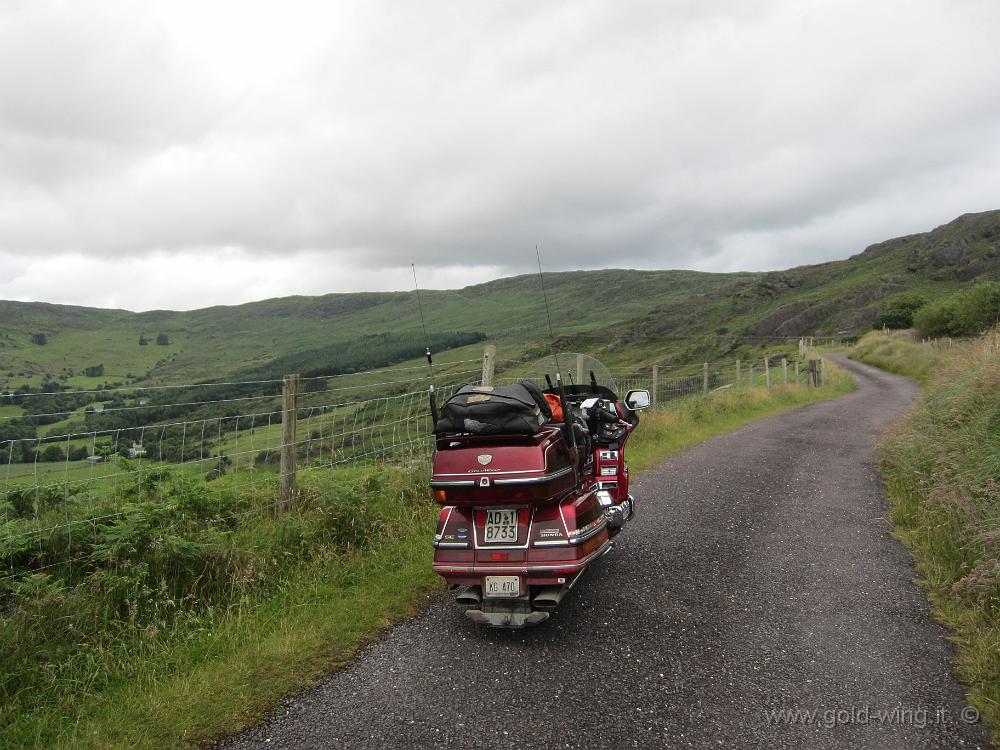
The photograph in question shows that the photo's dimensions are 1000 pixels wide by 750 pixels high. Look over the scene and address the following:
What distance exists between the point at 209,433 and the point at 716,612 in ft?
14.8

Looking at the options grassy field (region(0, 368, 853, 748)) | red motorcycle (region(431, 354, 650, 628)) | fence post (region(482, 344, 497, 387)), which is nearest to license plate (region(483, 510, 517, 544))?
red motorcycle (region(431, 354, 650, 628))

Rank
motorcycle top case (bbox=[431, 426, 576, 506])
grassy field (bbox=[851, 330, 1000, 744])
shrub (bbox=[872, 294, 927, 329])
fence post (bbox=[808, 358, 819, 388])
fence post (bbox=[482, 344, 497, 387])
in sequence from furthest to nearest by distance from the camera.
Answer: shrub (bbox=[872, 294, 927, 329]), fence post (bbox=[808, 358, 819, 388]), fence post (bbox=[482, 344, 497, 387]), motorcycle top case (bbox=[431, 426, 576, 506]), grassy field (bbox=[851, 330, 1000, 744])

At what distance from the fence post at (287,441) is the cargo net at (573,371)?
2263mm

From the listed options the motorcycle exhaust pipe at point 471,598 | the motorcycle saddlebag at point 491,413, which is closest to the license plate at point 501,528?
the motorcycle exhaust pipe at point 471,598

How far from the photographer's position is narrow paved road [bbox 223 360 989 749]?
3098 millimetres

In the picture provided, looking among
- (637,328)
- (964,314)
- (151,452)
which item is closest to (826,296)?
(637,328)

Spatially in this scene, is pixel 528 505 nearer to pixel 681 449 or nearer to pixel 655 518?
pixel 655 518

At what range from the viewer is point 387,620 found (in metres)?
4.38

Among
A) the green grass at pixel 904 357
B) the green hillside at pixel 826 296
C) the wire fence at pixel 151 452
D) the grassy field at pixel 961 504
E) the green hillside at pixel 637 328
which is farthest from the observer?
the green hillside at pixel 826 296

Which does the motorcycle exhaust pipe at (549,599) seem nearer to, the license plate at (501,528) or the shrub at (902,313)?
the license plate at (501,528)

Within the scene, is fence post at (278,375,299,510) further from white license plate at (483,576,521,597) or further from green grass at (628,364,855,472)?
green grass at (628,364,855,472)

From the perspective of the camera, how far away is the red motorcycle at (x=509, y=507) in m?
3.93

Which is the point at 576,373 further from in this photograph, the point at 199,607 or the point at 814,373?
the point at 814,373

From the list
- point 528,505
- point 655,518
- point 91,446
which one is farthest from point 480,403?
point 655,518
